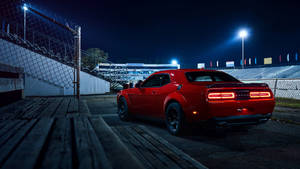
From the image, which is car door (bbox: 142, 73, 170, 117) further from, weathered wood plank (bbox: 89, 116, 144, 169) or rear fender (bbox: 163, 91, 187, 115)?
weathered wood plank (bbox: 89, 116, 144, 169)

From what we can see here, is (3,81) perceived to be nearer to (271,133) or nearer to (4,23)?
(271,133)

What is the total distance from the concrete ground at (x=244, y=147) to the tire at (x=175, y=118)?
0.50ft

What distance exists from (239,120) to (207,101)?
2.69 feet

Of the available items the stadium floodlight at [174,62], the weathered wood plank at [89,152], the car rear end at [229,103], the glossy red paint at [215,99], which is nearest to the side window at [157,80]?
the glossy red paint at [215,99]

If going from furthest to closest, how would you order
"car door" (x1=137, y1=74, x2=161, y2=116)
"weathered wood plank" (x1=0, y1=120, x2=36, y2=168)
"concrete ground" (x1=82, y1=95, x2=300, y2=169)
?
1. "car door" (x1=137, y1=74, x2=161, y2=116)
2. "concrete ground" (x1=82, y1=95, x2=300, y2=169)
3. "weathered wood plank" (x1=0, y1=120, x2=36, y2=168)

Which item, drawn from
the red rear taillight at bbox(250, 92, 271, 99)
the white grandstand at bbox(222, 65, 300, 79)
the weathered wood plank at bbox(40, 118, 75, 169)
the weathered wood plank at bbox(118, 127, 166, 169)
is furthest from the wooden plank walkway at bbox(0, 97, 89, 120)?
the white grandstand at bbox(222, 65, 300, 79)

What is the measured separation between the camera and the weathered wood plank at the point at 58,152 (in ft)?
5.91

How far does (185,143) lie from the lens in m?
4.25

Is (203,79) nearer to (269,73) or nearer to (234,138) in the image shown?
(234,138)

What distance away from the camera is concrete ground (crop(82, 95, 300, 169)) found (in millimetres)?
3159

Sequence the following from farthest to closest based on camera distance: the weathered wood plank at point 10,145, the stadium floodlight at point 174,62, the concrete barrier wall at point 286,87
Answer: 1. the stadium floodlight at point 174,62
2. the concrete barrier wall at point 286,87
3. the weathered wood plank at point 10,145

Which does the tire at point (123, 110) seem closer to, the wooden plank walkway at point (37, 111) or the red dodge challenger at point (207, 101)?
the wooden plank walkway at point (37, 111)

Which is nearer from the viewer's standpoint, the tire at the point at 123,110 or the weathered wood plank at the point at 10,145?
the weathered wood plank at the point at 10,145

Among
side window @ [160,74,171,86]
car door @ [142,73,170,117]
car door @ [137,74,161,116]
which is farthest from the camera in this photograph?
car door @ [137,74,161,116]
